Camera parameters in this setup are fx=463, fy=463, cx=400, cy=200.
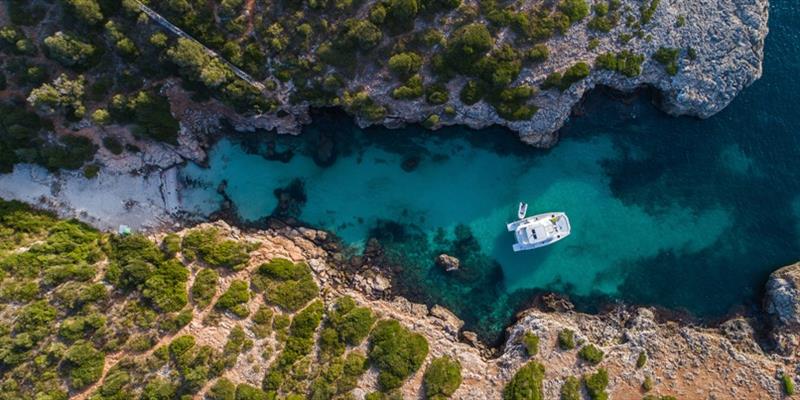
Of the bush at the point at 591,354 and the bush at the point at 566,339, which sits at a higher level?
the bush at the point at 566,339

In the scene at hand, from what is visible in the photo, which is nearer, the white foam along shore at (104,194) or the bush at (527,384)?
the bush at (527,384)

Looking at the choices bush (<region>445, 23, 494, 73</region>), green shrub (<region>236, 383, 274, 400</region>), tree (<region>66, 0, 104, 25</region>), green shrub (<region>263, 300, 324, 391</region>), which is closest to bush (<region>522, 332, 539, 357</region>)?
green shrub (<region>263, 300, 324, 391</region>)

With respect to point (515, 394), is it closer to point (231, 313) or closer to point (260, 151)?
point (231, 313)

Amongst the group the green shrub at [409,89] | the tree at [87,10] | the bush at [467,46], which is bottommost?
the green shrub at [409,89]

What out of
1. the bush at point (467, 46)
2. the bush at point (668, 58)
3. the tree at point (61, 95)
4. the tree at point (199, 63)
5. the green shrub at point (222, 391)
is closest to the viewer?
the green shrub at point (222, 391)

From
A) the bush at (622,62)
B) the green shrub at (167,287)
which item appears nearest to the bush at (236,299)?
the green shrub at (167,287)

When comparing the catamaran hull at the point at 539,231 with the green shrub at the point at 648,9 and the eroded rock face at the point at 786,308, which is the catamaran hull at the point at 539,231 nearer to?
the green shrub at the point at 648,9

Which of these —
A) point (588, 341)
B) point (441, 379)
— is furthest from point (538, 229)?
point (441, 379)
